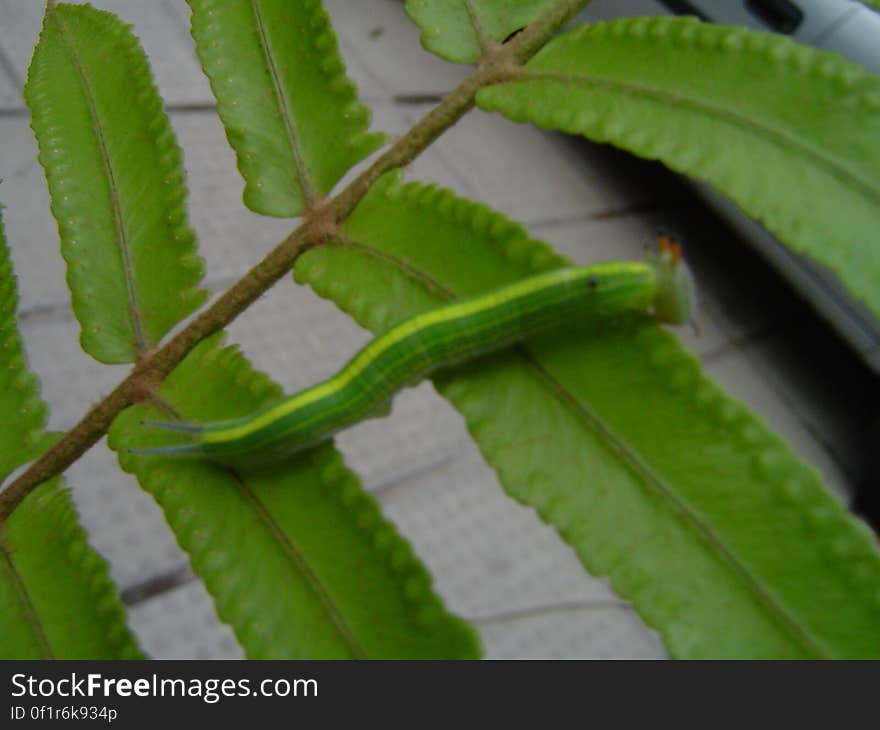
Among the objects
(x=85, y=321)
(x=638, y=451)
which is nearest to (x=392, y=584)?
(x=638, y=451)

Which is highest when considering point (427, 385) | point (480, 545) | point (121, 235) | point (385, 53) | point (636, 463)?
point (385, 53)

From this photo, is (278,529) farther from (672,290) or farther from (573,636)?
(573,636)

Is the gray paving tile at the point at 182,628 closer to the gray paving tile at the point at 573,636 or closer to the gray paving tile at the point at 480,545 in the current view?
the gray paving tile at the point at 480,545

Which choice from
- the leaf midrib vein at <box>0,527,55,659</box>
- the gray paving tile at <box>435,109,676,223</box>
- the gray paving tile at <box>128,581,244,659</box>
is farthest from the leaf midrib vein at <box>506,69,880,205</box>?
the gray paving tile at <box>435,109,676,223</box>

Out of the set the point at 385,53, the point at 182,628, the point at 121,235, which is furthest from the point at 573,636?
the point at 385,53

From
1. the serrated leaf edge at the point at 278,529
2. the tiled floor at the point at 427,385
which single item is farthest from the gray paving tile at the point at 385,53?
the serrated leaf edge at the point at 278,529

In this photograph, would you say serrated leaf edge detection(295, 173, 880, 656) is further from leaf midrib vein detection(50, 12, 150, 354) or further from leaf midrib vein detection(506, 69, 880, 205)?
leaf midrib vein detection(50, 12, 150, 354)
